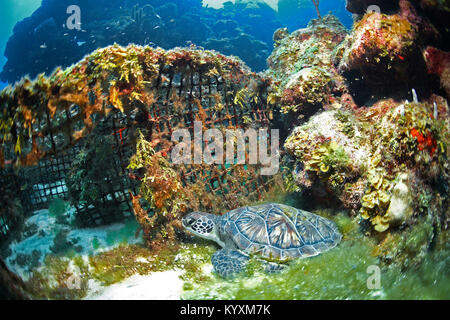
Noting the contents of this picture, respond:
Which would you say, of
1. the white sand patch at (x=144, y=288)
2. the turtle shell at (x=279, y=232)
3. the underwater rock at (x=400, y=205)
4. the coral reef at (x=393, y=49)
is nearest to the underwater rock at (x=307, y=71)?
the coral reef at (x=393, y=49)

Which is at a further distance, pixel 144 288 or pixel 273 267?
pixel 273 267

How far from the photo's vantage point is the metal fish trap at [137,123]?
328 centimetres

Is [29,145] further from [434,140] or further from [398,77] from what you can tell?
[398,77]

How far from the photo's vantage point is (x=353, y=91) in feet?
22.0

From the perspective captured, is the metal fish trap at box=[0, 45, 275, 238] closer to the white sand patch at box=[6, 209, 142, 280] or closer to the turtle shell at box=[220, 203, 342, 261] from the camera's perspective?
the white sand patch at box=[6, 209, 142, 280]

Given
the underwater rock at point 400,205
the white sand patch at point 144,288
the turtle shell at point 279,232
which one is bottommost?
the white sand patch at point 144,288

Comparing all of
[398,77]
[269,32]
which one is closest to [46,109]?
[398,77]

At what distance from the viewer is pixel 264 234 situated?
13.3ft

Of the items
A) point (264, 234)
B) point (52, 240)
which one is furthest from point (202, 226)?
point (52, 240)

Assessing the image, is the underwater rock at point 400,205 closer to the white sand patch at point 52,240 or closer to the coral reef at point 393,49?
the coral reef at point 393,49

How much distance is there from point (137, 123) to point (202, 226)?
2.46m

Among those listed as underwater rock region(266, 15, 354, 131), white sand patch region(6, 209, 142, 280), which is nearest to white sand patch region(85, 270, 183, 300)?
white sand patch region(6, 209, 142, 280)

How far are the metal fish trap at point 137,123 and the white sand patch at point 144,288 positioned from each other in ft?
→ 3.27

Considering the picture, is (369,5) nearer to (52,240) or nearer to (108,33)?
(52,240)
